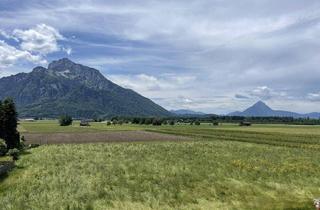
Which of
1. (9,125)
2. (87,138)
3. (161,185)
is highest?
(9,125)

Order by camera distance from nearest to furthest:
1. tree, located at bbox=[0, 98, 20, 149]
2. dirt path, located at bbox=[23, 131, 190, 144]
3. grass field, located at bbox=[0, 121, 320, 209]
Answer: grass field, located at bbox=[0, 121, 320, 209]
tree, located at bbox=[0, 98, 20, 149]
dirt path, located at bbox=[23, 131, 190, 144]

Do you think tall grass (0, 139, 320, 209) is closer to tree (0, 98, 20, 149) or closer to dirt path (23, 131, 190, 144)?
tree (0, 98, 20, 149)

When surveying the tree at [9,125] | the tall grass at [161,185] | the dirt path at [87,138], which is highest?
the tree at [9,125]

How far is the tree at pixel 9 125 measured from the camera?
79031mm

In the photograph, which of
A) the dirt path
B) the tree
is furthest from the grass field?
the dirt path

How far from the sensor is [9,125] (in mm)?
81062

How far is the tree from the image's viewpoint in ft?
259

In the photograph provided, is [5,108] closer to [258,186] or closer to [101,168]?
[101,168]

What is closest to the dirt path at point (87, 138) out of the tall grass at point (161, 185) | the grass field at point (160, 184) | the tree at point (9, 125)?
the tree at point (9, 125)

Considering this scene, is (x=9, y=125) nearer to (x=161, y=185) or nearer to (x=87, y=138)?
(x=87, y=138)

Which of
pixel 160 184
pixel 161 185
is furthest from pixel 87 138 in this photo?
pixel 161 185

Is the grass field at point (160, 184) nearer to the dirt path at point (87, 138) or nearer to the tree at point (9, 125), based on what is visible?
the tree at point (9, 125)

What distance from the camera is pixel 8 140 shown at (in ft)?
258

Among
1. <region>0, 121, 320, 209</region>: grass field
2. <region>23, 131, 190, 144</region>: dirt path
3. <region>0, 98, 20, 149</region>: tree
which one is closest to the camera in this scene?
<region>0, 121, 320, 209</region>: grass field
